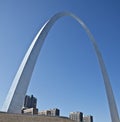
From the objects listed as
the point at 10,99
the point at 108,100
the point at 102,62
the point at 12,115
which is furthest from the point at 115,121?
the point at 12,115

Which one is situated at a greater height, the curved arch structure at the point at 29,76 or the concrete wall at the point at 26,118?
the curved arch structure at the point at 29,76

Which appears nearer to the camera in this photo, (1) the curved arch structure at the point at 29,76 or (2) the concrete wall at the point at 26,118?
(2) the concrete wall at the point at 26,118

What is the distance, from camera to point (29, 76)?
29.1 meters

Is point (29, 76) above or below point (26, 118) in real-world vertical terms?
above

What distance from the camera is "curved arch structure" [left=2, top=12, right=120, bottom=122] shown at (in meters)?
25.3

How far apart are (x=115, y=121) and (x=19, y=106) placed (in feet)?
69.9

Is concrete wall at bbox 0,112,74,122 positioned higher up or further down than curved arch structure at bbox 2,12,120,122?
further down

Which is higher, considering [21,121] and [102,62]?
[102,62]

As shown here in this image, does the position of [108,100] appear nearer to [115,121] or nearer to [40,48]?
[115,121]

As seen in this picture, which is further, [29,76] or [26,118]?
[29,76]

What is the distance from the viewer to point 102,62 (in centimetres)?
4247

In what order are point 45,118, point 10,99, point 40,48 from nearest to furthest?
point 45,118 → point 10,99 → point 40,48

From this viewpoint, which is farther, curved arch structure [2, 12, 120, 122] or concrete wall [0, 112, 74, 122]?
curved arch structure [2, 12, 120, 122]

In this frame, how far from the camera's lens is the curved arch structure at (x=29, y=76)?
83.0 ft
